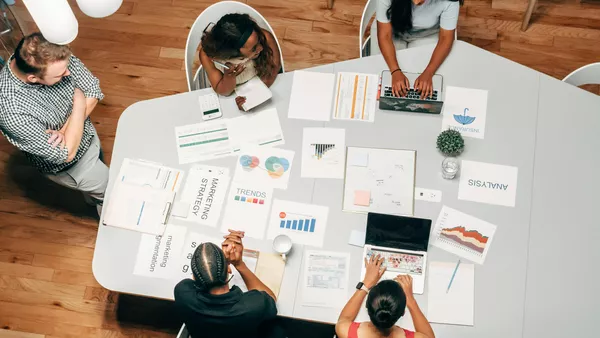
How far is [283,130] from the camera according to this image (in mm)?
2785

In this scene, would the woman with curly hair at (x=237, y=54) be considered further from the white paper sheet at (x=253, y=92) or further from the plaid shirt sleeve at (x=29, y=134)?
the plaid shirt sleeve at (x=29, y=134)

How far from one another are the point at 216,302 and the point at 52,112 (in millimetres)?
1256

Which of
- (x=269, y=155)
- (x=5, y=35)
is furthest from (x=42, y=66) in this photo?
(x=5, y=35)

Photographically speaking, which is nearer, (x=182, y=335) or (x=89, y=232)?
(x=182, y=335)

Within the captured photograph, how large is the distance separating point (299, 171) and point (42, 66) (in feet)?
4.07

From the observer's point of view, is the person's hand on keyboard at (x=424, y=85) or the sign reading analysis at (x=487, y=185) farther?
the person's hand on keyboard at (x=424, y=85)

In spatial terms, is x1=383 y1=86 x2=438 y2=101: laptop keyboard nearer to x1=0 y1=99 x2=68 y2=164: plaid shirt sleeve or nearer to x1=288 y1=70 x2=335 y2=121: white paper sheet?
x1=288 y1=70 x2=335 y2=121: white paper sheet

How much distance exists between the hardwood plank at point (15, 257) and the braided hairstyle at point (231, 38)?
5.70ft

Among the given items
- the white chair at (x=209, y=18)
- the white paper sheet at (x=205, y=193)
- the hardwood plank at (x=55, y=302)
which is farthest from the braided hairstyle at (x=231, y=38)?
the hardwood plank at (x=55, y=302)

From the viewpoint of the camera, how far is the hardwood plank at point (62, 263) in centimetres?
338

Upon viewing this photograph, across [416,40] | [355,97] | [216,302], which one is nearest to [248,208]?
[216,302]

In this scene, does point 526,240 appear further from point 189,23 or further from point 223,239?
point 189,23

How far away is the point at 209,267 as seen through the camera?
7.23ft

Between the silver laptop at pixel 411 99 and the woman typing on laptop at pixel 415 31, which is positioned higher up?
the woman typing on laptop at pixel 415 31
